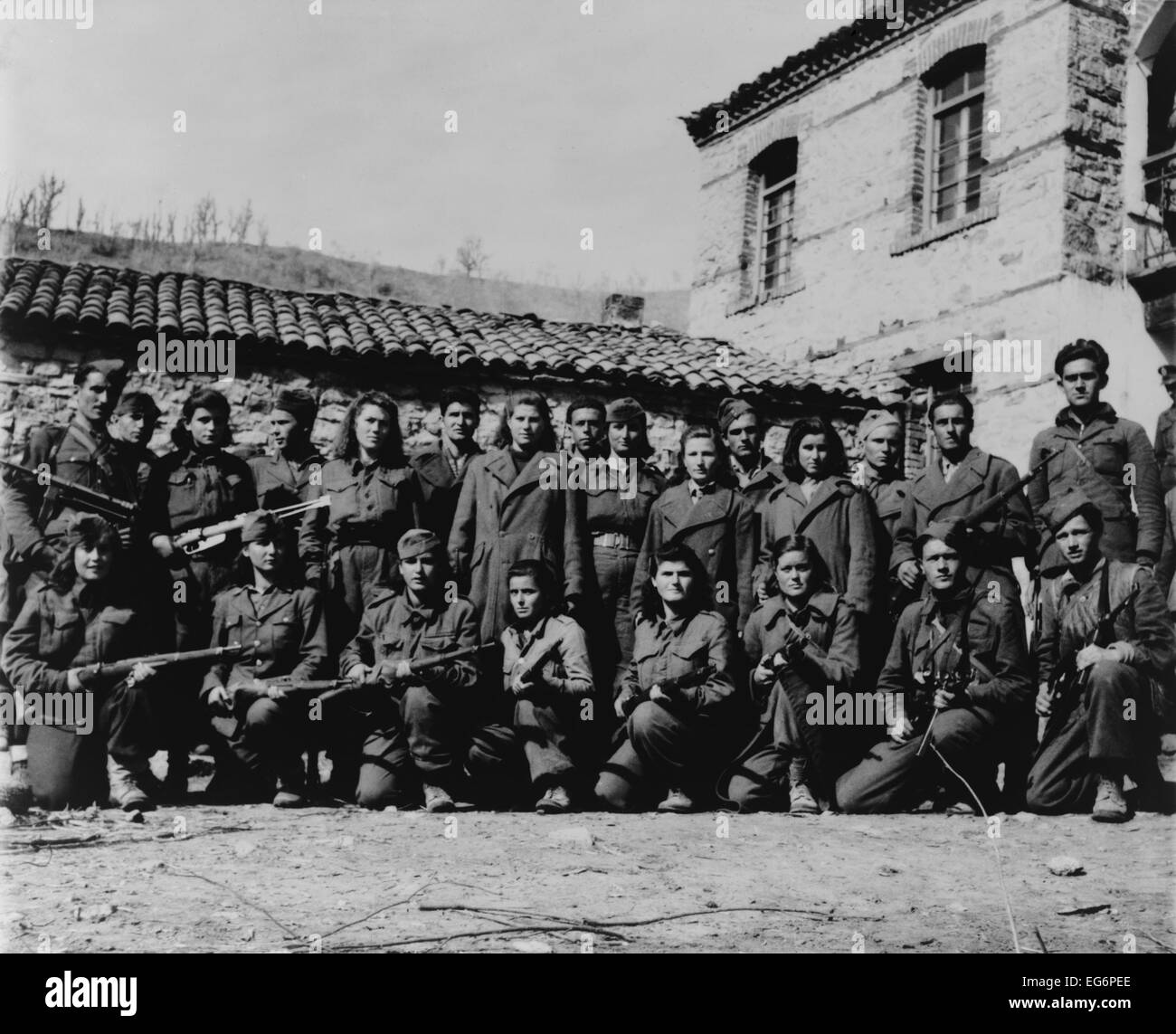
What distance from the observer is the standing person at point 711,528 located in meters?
6.04

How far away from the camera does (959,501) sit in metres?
6.12

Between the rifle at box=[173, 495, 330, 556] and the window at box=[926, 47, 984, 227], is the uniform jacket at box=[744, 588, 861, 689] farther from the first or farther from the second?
the window at box=[926, 47, 984, 227]

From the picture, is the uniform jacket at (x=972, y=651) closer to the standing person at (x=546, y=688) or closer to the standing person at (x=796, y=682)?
the standing person at (x=796, y=682)

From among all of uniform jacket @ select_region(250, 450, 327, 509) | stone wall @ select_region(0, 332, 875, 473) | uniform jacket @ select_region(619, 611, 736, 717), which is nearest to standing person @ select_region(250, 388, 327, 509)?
uniform jacket @ select_region(250, 450, 327, 509)

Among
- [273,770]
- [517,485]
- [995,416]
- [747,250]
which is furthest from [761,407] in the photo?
[273,770]

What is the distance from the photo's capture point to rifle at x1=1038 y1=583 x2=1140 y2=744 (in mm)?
5488

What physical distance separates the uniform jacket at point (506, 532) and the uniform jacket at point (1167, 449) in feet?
10.9

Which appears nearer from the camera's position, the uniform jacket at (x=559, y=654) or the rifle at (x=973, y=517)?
the uniform jacket at (x=559, y=654)

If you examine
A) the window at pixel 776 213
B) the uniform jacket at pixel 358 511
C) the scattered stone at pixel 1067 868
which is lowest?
the scattered stone at pixel 1067 868

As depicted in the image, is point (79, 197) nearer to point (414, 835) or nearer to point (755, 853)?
point (414, 835)

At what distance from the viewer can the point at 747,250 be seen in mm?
14773

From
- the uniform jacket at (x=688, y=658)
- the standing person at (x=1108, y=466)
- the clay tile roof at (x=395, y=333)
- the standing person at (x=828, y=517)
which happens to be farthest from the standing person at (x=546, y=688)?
the clay tile roof at (x=395, y=333)
